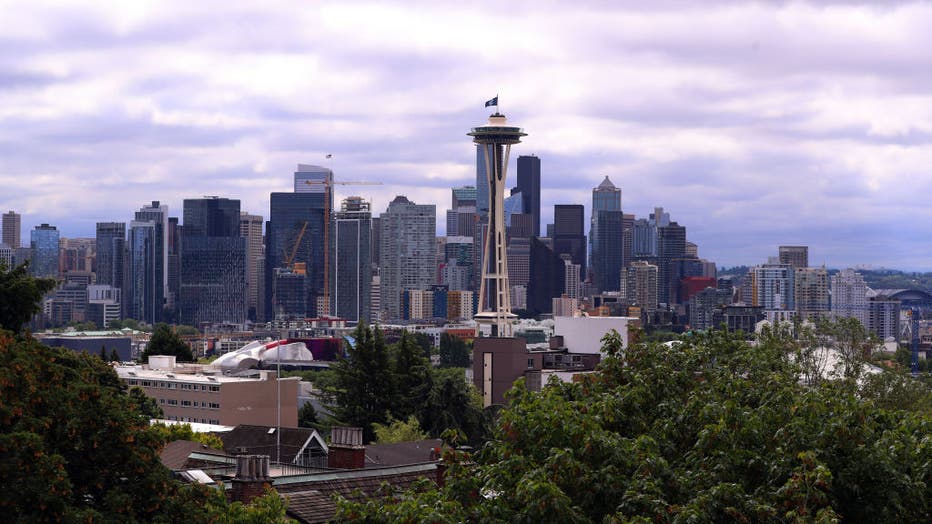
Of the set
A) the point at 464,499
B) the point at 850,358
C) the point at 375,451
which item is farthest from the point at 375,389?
the point at 464,499

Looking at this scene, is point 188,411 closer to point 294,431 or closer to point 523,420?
point 294,431

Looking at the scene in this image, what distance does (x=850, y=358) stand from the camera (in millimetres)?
59656

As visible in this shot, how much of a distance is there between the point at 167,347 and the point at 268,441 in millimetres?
81515

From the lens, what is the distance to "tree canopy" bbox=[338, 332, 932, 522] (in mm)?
21312

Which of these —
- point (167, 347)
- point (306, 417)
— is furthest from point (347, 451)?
point (167, 347)

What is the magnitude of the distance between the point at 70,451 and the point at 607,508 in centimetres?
912

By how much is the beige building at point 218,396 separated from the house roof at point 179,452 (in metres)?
46.4

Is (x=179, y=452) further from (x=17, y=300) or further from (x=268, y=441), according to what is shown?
(x=268, y=441)

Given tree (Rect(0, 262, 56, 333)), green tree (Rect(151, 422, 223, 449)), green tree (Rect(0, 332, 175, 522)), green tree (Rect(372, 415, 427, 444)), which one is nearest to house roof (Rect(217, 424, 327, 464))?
green tree (Rect(151, 422, 223, 449))

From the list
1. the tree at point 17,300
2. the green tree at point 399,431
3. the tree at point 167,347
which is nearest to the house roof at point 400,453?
the green tree at point 399,431

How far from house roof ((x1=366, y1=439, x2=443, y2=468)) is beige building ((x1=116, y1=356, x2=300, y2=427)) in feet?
113

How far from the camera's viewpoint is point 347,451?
1816 inches

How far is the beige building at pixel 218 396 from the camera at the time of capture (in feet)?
351

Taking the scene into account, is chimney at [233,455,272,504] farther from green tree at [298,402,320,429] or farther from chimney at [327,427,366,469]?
green tree at [298,402,320,429]
